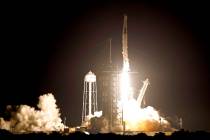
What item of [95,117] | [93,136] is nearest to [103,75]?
[95,117]

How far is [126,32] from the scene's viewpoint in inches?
3561

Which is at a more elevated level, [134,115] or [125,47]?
[125,47]

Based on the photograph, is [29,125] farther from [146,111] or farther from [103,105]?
[146,111]

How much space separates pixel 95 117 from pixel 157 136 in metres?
41.9

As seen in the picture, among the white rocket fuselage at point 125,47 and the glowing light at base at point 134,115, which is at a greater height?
the white rocket fuselage at point 125,47

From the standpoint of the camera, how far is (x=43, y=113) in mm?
89875

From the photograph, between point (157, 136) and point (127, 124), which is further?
point (127, 124)

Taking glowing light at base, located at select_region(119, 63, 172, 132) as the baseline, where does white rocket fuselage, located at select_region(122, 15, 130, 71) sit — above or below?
above

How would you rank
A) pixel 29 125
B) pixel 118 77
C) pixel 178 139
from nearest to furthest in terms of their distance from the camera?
pixel 178 139 < pixel 118 77 < pixel 29 125

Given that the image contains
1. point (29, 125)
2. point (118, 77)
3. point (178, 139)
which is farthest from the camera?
point (29, 125)

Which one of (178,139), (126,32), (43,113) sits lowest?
(178,139)

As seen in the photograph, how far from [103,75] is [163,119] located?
50.7 feet

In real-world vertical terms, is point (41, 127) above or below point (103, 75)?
below

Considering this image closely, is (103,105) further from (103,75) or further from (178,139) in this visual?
(178,139)
